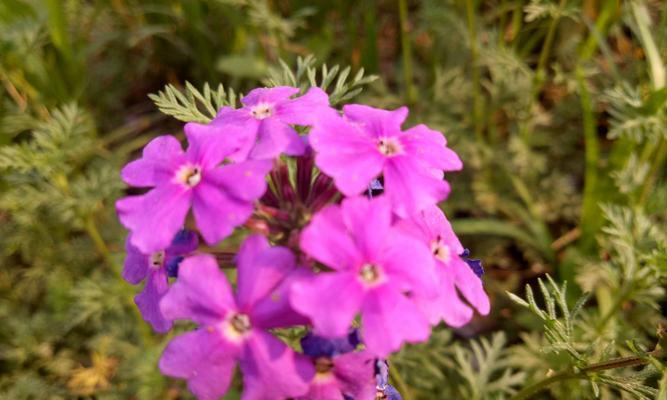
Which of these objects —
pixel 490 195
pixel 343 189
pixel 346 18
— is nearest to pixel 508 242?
pixel 490 195

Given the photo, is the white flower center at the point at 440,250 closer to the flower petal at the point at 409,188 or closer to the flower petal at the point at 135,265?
the flower petal at the point at 409,188

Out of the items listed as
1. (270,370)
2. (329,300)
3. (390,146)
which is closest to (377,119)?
(390,146)

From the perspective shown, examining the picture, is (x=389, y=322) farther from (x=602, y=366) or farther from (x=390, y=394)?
(x=602, y=366)

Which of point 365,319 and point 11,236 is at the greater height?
point 365,319

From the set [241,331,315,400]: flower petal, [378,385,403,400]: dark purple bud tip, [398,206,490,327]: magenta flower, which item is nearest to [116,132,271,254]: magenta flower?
[241,331,315,400]: flower petal

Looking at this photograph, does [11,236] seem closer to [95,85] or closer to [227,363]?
[95,85]
